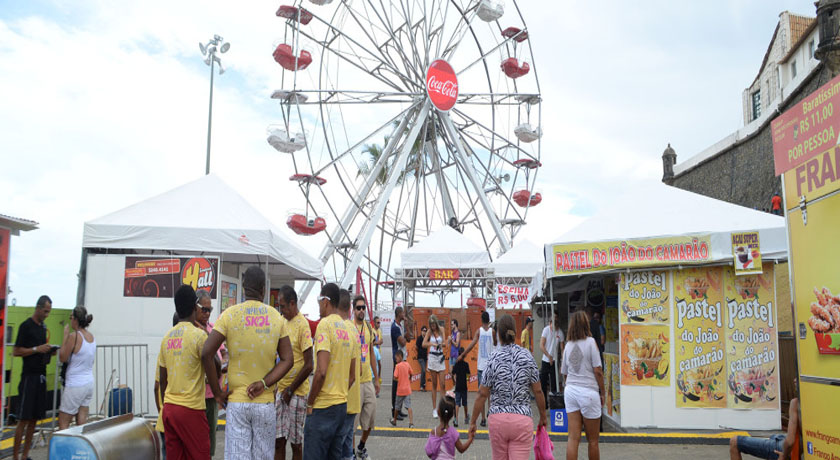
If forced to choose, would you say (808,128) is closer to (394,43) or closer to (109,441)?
(109,441)

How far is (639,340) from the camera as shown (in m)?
9.70

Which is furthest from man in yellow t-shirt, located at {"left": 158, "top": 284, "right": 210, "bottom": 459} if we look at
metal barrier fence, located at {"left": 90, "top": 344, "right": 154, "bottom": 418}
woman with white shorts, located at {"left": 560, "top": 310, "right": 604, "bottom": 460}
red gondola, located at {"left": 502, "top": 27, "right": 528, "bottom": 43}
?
red gondola, located at {"left": 502, "top": 27, "right": 528, "bottom": 43}

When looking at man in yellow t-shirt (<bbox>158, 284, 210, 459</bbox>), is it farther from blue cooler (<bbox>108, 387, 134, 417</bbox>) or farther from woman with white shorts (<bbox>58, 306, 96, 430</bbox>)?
blue cooler (<bbox>108, 387, 134, 417</bbox>)

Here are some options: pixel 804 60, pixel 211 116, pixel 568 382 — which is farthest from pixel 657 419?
pixel 804 60

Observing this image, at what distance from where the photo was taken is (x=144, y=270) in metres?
10.0

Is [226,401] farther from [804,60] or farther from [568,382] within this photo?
[804,60]

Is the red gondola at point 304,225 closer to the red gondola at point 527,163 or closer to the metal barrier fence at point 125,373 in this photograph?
the red gondola at point 527,163

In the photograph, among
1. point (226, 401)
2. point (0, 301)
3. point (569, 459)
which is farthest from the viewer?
point (0, 301)

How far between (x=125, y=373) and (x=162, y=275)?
4.89ft

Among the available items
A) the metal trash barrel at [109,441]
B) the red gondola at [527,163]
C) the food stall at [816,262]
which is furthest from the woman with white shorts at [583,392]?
the red gondola at [527,163]

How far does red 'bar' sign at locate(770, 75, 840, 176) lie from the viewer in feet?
16.3

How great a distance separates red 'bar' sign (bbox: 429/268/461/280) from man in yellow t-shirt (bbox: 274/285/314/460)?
579 inches

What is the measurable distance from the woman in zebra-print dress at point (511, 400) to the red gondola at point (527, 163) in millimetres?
22582

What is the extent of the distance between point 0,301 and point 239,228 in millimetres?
3830
